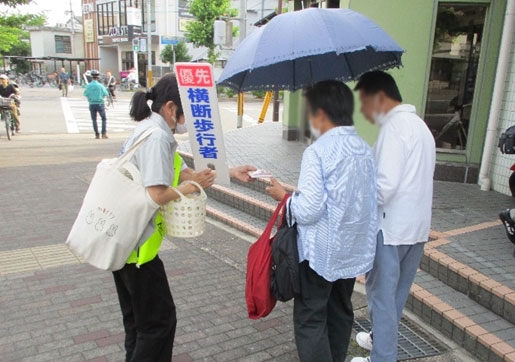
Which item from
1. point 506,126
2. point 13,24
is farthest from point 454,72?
point 13,24

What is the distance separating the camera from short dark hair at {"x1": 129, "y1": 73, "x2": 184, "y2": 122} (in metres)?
2.41

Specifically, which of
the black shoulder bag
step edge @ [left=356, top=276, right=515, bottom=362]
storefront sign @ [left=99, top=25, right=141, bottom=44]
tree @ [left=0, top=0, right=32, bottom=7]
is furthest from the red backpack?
storefront sign @ [left=99, top=25, right=141, bottom=44]

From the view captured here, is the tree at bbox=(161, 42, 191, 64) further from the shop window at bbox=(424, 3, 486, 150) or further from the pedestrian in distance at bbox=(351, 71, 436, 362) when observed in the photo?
the pedestrian in distance at bbox=(351, 71, 436, 362)

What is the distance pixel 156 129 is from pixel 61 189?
5969 millimetres

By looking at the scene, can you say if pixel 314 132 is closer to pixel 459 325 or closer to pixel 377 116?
pixel 377 116

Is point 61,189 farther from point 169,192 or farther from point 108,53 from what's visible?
point 108,53

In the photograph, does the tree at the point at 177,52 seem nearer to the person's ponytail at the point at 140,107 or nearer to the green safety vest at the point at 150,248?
the person's ponytail at the point at 140,107

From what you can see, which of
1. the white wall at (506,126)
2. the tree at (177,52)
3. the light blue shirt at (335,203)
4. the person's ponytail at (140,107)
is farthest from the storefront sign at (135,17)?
the light blue shirt at (335,203)

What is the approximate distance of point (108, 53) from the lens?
45.5 m

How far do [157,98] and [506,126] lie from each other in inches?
196

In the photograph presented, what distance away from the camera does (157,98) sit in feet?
8.16

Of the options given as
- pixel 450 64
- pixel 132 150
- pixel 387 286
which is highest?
pixel 450 64

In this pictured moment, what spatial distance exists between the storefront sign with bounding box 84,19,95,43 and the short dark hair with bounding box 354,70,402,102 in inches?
1913

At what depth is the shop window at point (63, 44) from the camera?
1999 inches
